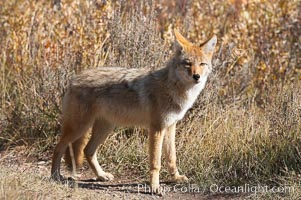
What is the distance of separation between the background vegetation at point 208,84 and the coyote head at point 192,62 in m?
1.06

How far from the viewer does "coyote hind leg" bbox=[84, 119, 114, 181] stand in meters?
6.84

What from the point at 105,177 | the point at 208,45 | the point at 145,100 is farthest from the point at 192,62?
the point at 105,177

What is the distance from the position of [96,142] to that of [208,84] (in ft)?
5.93

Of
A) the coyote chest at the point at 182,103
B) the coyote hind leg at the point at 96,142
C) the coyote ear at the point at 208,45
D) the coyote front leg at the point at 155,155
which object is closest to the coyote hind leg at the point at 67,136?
the coyote hind leg at the point at 96,142

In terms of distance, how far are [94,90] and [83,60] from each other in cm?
151

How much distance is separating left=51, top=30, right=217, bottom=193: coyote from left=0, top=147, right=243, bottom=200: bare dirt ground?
18 cm

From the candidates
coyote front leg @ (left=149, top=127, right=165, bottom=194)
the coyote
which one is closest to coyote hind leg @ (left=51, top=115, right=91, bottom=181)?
the coyote

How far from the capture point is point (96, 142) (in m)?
6.86

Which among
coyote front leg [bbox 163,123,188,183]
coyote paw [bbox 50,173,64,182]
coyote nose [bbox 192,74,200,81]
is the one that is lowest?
coyote paw [bbox 50,173,64,182]

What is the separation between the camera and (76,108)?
255 inches

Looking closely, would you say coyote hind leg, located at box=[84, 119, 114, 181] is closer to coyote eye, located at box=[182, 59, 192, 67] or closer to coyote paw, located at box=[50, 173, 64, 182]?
coyote paw, located at box=[50, 173, 64, 182]

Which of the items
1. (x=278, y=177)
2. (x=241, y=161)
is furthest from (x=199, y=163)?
(x=278, y=177)

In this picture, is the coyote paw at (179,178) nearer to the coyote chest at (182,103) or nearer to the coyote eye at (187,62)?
the coyote chest at (182,103)

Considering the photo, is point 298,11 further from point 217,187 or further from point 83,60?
point 217,187
